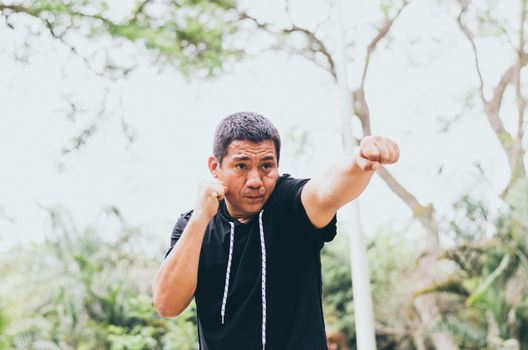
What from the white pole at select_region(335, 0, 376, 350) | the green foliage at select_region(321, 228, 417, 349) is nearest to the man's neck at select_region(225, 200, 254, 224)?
the white pole at select_region(335, 0, 376, 350)

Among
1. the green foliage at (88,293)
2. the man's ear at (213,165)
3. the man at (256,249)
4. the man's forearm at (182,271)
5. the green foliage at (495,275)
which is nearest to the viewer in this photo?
the man at (256,249)

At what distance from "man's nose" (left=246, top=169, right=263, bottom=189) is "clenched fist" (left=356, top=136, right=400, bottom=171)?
0.40 metres

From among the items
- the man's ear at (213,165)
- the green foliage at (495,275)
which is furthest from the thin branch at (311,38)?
the man's ear at (213,165)

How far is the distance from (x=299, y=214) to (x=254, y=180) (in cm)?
19

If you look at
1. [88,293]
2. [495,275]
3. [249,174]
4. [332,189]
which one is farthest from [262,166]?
[88,293]

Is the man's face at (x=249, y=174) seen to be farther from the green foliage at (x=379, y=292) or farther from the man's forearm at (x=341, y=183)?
the green foliage at (x=379, y=292)

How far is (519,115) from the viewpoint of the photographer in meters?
12.0

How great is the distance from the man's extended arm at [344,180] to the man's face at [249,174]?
16cm

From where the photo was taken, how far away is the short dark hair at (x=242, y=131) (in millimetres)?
2115

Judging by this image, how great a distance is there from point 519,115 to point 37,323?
32.4 ft

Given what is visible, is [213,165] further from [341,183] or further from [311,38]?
[311,38]

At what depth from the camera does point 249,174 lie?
208cm

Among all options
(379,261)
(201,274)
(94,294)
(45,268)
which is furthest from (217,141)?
(379,261)

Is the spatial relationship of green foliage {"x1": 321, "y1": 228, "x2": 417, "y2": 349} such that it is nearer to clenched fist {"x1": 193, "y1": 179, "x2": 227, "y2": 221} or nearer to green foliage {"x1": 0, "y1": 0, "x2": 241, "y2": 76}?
green foliage {"x1": 0, "y1": 0, "x2": 241, "y2": 76}
